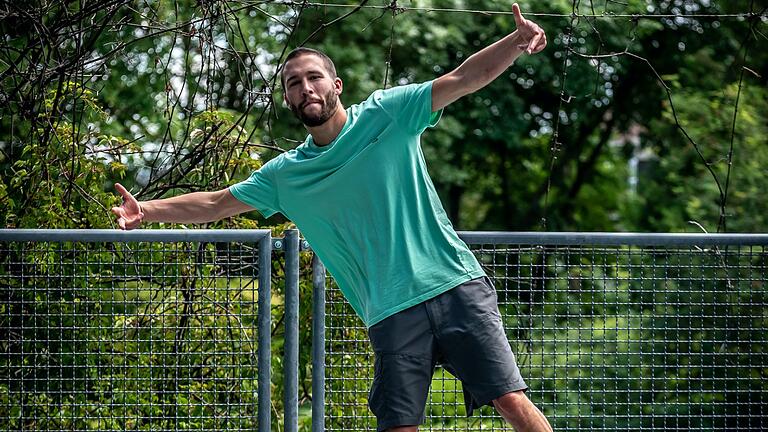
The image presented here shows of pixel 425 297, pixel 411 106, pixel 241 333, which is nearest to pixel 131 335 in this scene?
pixel 241 333

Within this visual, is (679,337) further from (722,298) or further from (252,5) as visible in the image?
(252,5)

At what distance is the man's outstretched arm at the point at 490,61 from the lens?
2.86m

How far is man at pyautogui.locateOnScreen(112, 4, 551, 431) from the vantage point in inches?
125

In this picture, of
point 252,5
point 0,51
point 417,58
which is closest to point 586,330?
point 252,5

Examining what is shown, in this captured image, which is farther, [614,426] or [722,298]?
[722,298]

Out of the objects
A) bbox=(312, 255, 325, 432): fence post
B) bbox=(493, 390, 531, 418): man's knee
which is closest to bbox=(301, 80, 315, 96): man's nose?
bbox=(312, 255, 325, 432): fence post

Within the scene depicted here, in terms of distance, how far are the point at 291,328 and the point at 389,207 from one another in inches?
34.1

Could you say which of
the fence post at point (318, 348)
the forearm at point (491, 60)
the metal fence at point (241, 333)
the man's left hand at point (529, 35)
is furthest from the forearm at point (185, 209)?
the man's left hand at point (529, 35)

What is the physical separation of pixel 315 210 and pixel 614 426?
1.71 metres

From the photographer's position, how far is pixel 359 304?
3436 millimetres

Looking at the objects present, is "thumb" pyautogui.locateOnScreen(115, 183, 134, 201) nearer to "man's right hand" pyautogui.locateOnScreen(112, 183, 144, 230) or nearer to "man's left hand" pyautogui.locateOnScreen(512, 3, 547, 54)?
"man's right hand" pyautogui.locateOnScreen(112, 183, 144, 230)

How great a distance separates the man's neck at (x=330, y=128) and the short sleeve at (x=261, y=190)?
0.27 meters

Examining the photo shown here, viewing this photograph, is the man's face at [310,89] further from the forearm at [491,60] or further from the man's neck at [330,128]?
the forearm at [491,60]

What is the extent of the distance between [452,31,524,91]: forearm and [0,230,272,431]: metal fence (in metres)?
1.17
